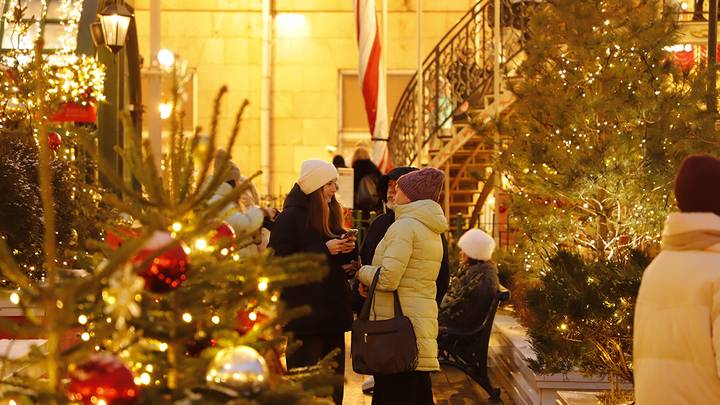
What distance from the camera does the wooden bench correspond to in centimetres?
929

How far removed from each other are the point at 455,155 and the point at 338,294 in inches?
511

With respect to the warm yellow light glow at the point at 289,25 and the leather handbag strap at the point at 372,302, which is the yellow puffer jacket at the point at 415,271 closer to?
the leather handbag strap at the point at 372,302

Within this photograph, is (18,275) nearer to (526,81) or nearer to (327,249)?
(327,249)

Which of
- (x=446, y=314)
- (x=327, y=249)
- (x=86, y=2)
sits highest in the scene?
(x=86, y=2)

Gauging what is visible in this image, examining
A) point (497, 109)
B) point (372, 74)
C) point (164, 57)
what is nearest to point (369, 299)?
point (497, 109)

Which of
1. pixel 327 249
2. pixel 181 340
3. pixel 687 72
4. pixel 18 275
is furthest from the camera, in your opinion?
pixel 687 72

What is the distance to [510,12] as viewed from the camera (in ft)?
57.2

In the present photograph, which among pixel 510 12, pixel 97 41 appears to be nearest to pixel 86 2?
pixel 97 41

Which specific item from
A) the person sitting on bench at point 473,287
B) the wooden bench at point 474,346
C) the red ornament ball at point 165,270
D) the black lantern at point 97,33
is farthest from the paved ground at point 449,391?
the red ornament ball at point 165,270

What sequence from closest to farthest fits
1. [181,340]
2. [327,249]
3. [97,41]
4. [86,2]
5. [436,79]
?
[181,340] → [327,249] → [97,41] → [86,2] → [436,79]

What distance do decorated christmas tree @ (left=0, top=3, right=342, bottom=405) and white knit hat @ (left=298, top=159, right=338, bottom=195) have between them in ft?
8.46

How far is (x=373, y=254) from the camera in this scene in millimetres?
7637

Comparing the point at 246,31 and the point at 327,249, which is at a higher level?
the point at 246,31

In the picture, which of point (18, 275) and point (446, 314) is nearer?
point (18, 275)
